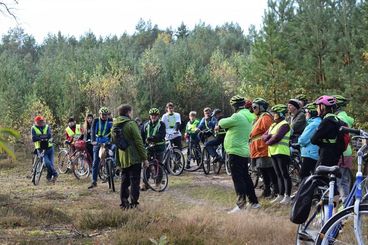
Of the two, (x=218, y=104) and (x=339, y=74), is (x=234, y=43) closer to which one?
(x=218, y=104)

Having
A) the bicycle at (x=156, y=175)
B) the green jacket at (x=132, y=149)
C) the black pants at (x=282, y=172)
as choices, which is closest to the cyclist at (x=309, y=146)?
the black pants at (x=282, y=172)

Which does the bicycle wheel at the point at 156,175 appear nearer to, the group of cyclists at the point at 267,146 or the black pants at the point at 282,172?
the group of cyclists at the point at 267,146

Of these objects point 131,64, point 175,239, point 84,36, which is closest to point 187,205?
point 175,239

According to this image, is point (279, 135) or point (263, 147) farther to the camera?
point (263, 147)

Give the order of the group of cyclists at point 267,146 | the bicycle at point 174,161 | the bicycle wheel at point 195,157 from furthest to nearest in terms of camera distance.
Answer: the bicycle wheel at point 195,157
the bicycle at point 174,161
the group of cyclists at point 267,146

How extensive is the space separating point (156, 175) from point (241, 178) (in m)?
3.12

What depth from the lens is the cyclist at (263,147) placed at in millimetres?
9094

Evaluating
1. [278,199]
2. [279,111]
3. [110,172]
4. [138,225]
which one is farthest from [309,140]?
[110,172]

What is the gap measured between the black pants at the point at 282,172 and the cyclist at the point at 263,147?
1.31 feet

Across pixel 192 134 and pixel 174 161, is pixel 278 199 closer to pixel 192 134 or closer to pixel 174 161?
pixel 174 161

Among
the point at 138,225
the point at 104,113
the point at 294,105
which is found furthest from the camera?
the point at 104,113

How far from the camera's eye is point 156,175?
420 inches

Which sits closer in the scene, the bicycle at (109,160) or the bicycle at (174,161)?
the bicycle at (109,160)

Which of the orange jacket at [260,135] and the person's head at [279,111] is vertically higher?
the person's head at [279,111]
